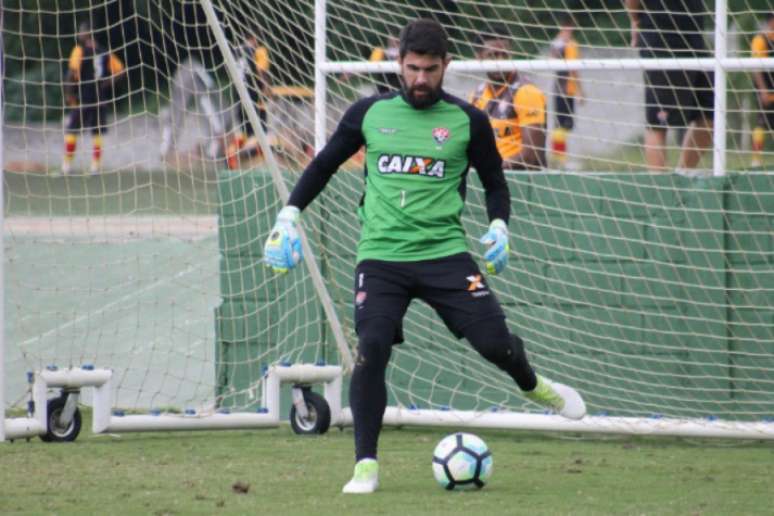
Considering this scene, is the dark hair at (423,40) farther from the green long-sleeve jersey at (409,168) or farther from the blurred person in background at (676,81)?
the blurred person in background at (676,81)

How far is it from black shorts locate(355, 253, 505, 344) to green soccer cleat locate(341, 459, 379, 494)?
529 millimetres

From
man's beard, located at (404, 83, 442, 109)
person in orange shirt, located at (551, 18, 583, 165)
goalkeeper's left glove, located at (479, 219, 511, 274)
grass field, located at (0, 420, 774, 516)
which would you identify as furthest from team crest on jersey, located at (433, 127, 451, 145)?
person in orange shirt, located at (551, 18, 583, 165)

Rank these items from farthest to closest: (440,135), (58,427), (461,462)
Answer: (58,427) → (440,135) → (461,462)

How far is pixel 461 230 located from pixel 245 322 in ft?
12.4

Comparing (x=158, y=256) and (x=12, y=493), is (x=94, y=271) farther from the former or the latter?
(x=12, y=493)

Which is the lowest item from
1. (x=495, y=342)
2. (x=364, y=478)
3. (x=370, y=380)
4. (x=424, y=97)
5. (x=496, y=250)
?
(x=364, y=478)

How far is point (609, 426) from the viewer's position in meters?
8.54

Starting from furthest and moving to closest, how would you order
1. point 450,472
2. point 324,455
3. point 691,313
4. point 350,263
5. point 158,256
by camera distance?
1. point 158,256
2. point 350,263
3. point 691,313
4. point 324,455
5. point 450,472

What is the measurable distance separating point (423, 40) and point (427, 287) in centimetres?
102

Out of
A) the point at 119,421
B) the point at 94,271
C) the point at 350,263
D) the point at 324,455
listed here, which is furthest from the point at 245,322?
the point at 94,271

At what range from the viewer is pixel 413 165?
639cm

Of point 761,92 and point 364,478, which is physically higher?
point 761,92

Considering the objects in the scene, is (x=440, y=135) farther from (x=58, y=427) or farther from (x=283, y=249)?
(x=58, y=427)

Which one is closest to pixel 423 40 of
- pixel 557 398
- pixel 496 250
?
pixel 496 250
